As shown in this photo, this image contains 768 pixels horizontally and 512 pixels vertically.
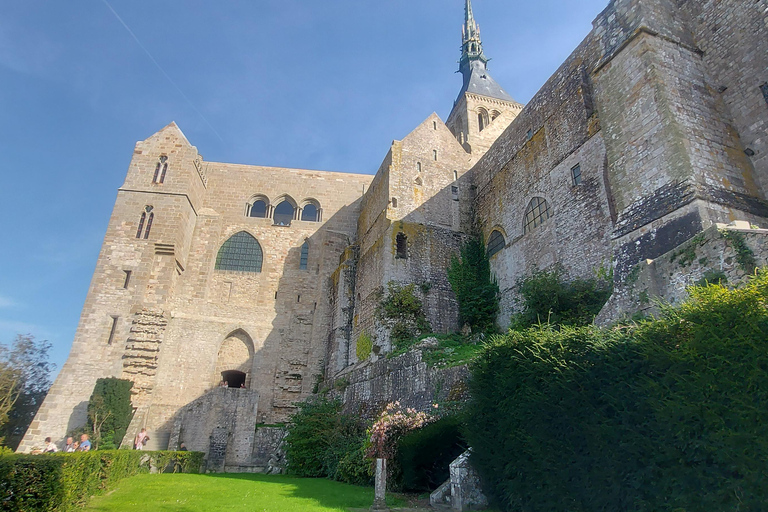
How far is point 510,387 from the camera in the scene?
5906 millimetres

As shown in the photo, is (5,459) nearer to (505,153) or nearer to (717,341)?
(717,341)

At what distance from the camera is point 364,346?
15.9 metres

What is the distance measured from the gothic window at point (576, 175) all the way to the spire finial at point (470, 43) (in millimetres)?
28908

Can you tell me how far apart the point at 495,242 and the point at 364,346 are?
590 centimetres

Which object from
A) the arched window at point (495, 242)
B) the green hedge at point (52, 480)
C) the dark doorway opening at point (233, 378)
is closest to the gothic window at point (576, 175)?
the arched window at point (495, 242)

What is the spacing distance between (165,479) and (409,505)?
6422 millimetres

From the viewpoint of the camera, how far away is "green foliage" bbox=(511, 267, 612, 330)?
34.2 ft

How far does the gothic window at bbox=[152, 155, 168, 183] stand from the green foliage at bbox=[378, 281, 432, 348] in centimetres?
1170

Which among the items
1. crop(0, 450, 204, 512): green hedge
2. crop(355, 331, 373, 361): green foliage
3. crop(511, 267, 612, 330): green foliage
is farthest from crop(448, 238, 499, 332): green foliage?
crop(0, 450, 204, 512): green hedge

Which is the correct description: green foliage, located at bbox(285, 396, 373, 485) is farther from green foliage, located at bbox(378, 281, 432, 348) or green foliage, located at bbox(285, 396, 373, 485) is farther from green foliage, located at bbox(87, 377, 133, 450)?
green foliage, located at bbox(87, 377, 133, 450)

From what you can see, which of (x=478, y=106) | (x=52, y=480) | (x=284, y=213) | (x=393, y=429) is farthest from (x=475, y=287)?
(x=478, y=106)

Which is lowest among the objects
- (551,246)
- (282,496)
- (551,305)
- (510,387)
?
(282,496)

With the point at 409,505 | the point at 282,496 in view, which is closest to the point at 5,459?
the point at 282,496

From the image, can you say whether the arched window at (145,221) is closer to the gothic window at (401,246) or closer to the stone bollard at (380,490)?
the gothic window at (401,246)
